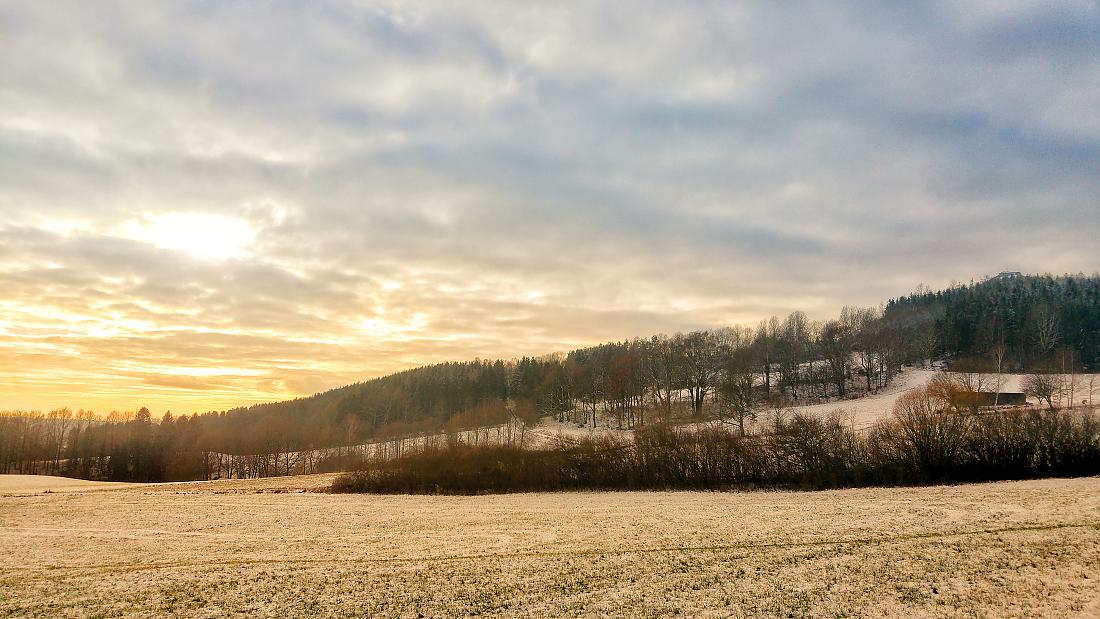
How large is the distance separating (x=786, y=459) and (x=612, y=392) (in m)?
68.2

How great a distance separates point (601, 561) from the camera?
69.2 ft

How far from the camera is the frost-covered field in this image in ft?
53.7

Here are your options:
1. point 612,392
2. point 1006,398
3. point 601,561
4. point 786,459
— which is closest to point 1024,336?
point 1006,398

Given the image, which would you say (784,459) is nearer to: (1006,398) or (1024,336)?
(1006,398)

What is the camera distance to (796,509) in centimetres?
3241

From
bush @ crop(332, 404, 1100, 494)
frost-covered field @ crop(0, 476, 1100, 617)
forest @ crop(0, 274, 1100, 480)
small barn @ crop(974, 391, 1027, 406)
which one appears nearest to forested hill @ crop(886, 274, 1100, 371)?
forest @ crop(0, 274, 1100, 480)

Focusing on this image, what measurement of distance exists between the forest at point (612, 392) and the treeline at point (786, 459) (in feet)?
132

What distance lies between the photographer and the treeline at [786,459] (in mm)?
45781

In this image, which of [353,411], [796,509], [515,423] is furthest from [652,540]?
[353,411]

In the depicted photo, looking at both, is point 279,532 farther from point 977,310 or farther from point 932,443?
point 977,310

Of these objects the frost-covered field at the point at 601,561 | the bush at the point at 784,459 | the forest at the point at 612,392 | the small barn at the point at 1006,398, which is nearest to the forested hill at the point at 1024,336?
the forest at the point at 612,392

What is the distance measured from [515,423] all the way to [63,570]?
341ft

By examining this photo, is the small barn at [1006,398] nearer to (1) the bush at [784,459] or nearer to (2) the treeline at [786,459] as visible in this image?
(2) the treeline at [786,459]

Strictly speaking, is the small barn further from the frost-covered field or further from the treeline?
the frost-covered field
